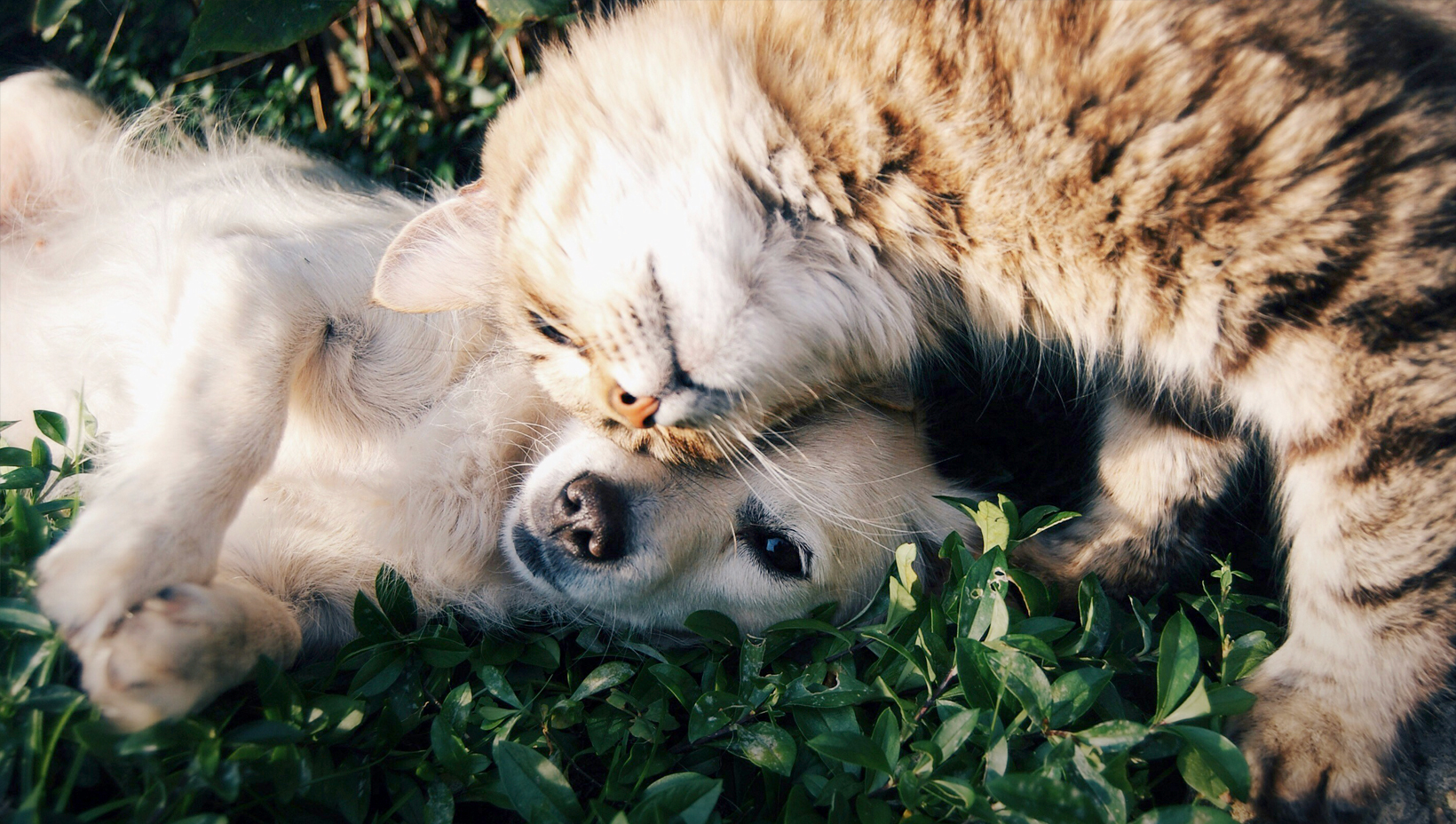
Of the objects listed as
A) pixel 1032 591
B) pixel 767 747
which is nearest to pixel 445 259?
pixel 767 747

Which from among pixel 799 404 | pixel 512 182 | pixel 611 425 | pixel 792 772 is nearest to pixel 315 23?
A: pixel 512 182

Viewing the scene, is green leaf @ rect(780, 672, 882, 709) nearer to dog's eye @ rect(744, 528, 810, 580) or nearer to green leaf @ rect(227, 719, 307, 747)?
dog's eye @ rect(744, 528, 810, 580)

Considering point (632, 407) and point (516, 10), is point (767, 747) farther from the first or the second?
point (516, 10)

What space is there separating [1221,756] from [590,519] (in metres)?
1.33

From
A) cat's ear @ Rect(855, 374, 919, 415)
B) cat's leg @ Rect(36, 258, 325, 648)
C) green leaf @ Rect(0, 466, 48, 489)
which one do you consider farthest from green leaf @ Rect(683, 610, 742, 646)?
green leaf @ Rect(0, 466, 48, 489)

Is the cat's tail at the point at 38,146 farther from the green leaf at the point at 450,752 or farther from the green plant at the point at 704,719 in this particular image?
the green leaf at the point at 450,752

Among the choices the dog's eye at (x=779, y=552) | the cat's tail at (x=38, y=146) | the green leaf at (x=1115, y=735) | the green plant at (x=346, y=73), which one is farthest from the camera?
the green plant at (x=346, y=73)

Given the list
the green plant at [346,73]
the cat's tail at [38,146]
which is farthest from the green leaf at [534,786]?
the cat's tail at [38,146]

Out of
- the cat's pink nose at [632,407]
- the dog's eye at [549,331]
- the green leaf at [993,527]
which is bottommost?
the green leaf at [993,527]

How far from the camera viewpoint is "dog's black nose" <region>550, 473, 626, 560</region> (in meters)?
2.10

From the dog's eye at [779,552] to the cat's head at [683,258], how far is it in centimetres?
32

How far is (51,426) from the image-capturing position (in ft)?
7.23

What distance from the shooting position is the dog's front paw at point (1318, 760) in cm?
163

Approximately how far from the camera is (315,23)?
8.49 feet
